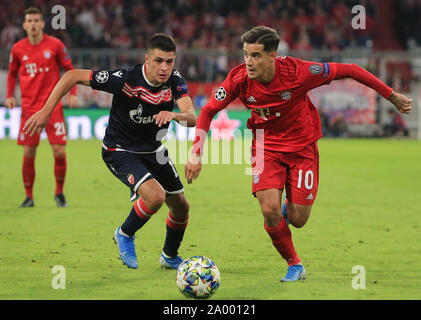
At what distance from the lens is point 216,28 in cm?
2717

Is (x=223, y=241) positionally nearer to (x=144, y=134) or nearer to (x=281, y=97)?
(x=144, y=134)

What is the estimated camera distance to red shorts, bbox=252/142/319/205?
19.9 feet

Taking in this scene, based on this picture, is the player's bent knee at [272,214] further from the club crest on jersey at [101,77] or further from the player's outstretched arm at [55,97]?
the player's outstretched arm at [55,97]

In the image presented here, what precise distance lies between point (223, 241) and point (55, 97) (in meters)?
2.56

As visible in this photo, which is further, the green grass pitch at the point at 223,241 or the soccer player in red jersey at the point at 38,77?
the soccer player in red jersey at the point at 38,77

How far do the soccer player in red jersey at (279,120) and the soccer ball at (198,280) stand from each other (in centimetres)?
66

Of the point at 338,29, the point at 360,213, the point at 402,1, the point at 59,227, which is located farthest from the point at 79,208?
the point at 402,1

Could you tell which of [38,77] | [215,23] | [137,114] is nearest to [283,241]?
[137,114]

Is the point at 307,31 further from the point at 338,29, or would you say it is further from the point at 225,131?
the point at 225,131

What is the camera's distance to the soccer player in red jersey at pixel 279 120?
5770mm

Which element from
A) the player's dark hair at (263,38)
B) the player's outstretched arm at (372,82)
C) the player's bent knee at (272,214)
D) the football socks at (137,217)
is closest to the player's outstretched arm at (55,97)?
the football socks at (137,217)

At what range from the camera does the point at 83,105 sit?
22.0m
